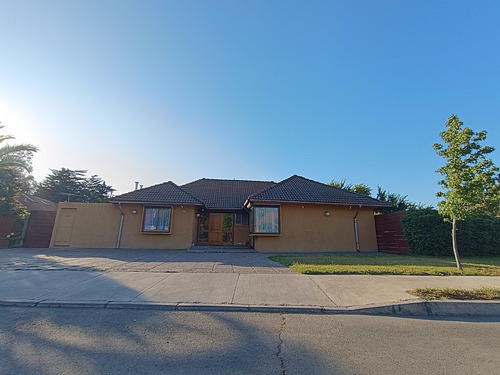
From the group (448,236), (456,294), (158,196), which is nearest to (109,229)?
(158,196)

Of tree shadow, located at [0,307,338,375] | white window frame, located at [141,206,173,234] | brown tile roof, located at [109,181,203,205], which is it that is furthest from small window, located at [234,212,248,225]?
tree shadow, located at [0,307,338,375]

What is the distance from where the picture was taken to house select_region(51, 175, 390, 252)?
1330 centimetres

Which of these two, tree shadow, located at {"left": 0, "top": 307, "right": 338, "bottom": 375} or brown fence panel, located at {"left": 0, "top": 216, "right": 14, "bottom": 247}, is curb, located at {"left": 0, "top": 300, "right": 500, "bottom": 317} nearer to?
tree shadow, located at {"left": 0, "top": 307, "right": 338, "bottom": 375}

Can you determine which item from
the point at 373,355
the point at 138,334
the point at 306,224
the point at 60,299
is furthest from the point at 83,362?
the point at 306,224

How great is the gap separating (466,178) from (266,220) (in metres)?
8.47

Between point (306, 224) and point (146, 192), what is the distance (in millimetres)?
9532

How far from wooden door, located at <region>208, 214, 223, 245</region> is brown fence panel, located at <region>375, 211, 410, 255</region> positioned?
9858mm

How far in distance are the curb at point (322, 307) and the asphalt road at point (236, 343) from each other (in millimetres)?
146

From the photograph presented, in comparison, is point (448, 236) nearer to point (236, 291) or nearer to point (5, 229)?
point (236, 291)

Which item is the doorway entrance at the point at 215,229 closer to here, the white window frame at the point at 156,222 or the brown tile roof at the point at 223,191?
the brown tile roof at the point at 223,191

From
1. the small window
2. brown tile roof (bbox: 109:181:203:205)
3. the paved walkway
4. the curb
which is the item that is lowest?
the curb

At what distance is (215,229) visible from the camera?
1630cm

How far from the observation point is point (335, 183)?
2659cm

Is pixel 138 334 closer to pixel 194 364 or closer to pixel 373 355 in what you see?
pixel 194 364
